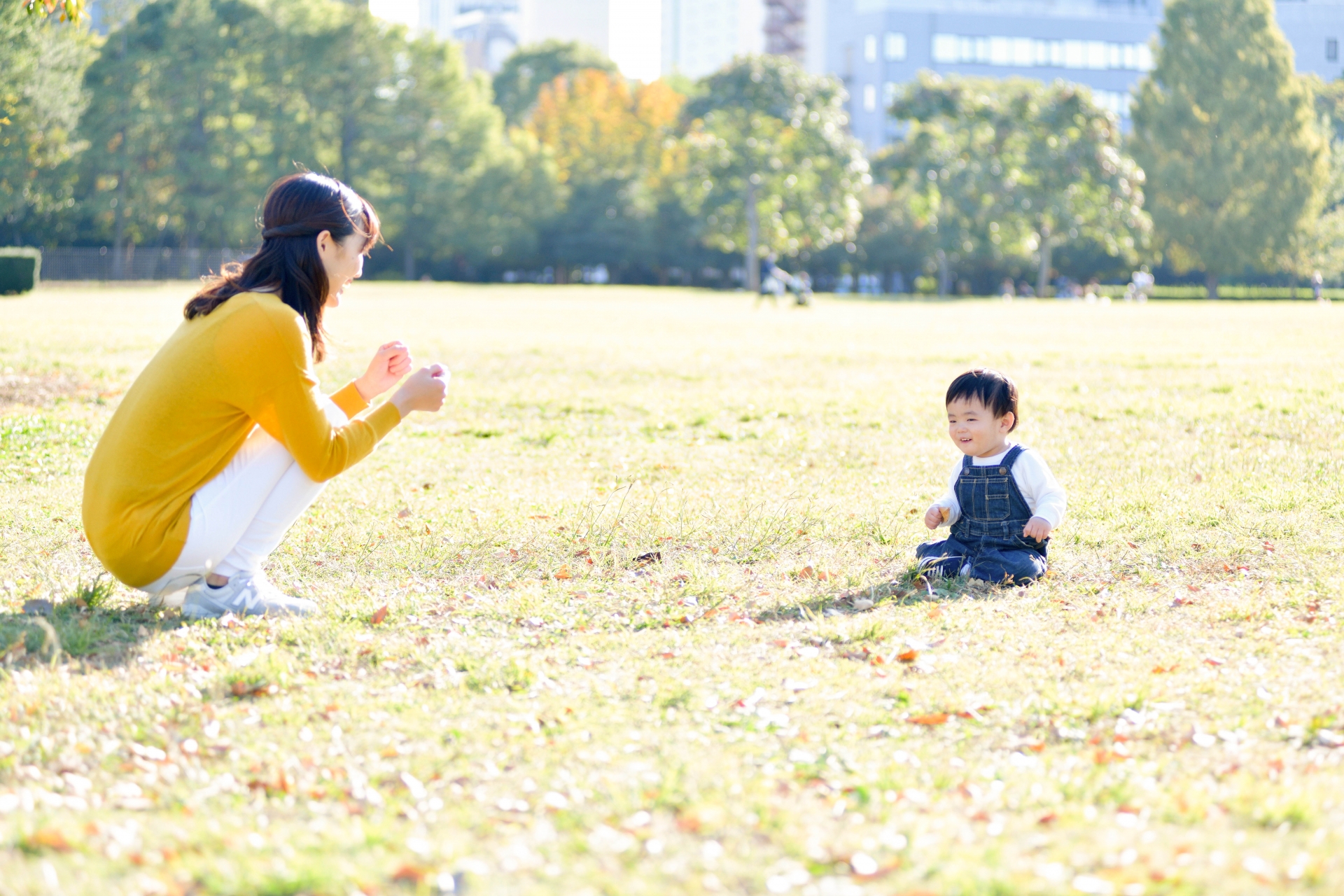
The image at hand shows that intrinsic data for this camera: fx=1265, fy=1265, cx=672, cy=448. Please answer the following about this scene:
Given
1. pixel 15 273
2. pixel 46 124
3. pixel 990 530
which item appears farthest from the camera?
pixel 46 124

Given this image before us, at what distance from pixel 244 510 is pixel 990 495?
302 centimetres

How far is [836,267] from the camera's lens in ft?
218

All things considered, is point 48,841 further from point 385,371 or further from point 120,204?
point 120,204

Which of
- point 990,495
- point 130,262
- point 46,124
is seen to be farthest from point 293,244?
point 130,262

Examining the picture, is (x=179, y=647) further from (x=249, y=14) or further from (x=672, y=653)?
(x=249, y=14)

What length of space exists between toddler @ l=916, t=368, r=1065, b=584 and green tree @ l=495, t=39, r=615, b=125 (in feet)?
253

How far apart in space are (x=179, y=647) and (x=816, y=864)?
252 cm

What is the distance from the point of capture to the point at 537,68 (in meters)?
80.3

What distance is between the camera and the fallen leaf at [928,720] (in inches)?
142

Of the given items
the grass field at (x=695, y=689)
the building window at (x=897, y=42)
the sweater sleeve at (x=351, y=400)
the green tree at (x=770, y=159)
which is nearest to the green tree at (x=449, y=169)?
the green tree at (x=770, y=159)

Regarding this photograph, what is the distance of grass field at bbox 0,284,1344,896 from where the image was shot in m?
2.72

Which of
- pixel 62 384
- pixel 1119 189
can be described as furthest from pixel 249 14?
pixel 62 384

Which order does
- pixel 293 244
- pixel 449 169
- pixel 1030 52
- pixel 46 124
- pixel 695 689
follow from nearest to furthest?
pixel 695 689 < pixel 293 244 < pixel 46 124 < pixel 449 169 < pixel 1030 52

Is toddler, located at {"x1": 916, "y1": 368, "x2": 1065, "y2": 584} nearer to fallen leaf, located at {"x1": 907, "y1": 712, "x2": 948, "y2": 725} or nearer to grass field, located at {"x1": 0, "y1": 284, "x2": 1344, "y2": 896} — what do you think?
grass field, located at {"x1": 0, "y1": 284, "x2": 1344, "y2": 896}
